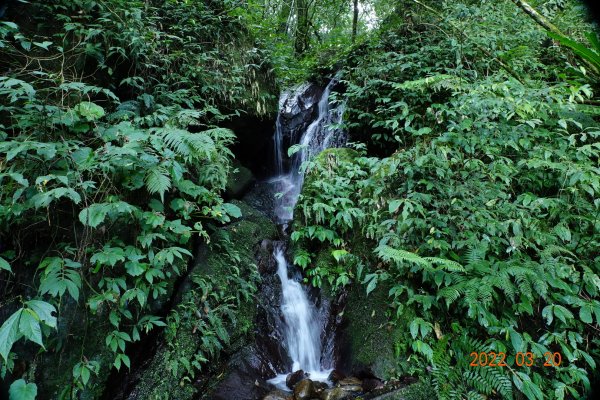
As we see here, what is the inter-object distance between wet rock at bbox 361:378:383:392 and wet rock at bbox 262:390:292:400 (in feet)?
2.83

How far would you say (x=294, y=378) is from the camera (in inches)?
150

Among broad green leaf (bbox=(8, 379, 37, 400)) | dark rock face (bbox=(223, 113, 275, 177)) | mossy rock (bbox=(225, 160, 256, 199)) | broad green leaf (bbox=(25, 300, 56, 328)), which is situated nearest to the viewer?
broad green leaf (bbox=(25, 300, 56, 328))

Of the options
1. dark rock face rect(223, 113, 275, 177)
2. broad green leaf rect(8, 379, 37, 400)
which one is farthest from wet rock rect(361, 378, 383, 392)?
dark rock face rect(223, 113, 275, 177)

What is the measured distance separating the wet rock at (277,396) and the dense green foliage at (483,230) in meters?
1.40

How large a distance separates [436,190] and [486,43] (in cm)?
376

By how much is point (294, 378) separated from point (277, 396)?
41cm

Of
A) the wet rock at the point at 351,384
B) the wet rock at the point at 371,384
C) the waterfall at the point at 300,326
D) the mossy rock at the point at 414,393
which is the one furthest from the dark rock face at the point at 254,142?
the mossy rock at the point at 414,393

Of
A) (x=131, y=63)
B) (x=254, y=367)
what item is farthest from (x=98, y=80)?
(x=254, y=367)

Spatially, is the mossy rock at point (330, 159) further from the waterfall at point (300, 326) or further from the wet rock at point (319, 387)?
the wet rock at point (319, 387)

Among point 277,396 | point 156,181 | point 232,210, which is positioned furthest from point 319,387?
point 156,181

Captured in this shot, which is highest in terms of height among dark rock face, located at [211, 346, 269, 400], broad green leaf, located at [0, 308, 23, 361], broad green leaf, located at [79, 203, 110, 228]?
broad green leaf, located at [79, 203, 110, 228]

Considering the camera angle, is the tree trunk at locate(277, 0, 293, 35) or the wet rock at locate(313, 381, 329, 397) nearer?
the wet rock at locate(313, 381, 329, 397)

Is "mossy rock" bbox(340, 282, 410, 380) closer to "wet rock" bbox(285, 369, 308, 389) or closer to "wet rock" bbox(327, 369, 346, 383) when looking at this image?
"wet rock" bbox(327, 369, 346, 383)

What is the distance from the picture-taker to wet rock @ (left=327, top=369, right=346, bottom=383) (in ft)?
12.4
